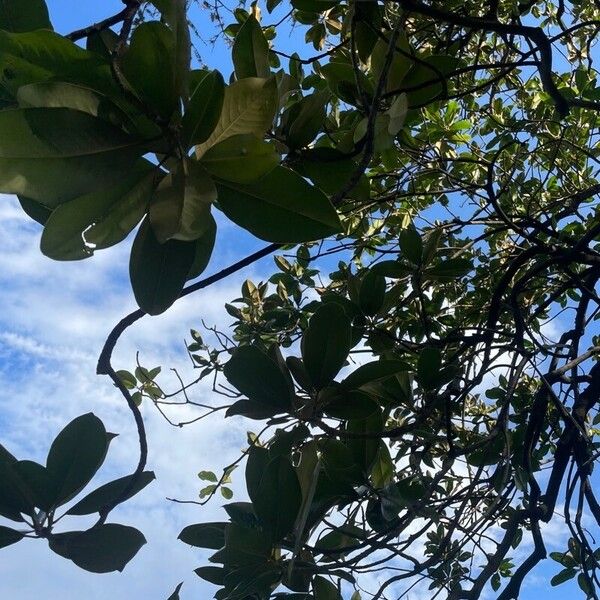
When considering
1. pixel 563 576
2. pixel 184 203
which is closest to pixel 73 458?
pixel 184 203

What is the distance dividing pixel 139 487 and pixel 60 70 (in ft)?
2.13

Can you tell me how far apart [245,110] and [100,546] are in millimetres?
699

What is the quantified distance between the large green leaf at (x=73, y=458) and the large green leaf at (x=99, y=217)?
0.96 feet

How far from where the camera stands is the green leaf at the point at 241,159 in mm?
883

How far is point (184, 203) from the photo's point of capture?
90 cm

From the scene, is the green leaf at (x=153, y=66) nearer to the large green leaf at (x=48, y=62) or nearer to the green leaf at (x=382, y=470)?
the large green leaf at (x=48, y=62)

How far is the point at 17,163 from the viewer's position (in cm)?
83

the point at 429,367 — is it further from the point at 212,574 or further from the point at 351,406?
the point at 212,574

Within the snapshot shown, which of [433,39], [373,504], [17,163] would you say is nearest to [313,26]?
[433,39]

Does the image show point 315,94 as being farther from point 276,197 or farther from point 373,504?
point 373,504

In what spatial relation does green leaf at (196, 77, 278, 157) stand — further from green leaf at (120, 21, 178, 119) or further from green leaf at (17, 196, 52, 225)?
green leaf at (17, 196, 52, 225)

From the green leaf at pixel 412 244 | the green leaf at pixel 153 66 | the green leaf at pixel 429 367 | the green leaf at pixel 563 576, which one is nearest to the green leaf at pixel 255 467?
the green leaf at pixel 429 367

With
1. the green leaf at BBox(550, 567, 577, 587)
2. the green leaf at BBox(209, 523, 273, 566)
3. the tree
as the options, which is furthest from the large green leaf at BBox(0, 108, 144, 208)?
the green leaf at BBox(550, 567, 577, 587)

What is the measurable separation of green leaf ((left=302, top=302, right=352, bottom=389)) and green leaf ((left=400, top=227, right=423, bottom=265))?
2.32 feet
